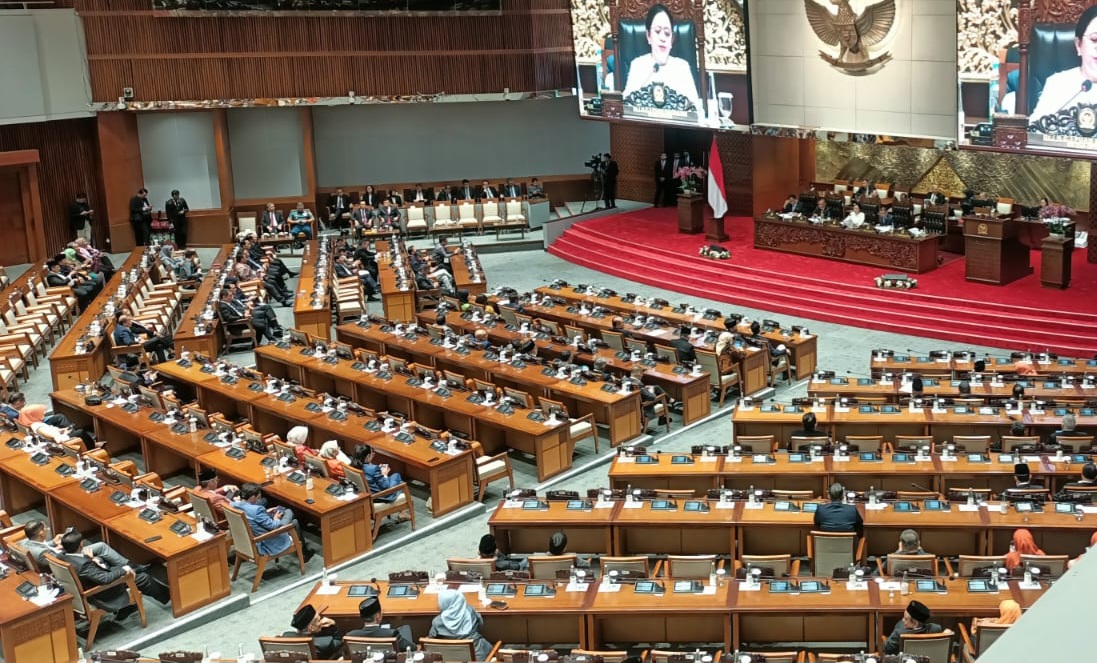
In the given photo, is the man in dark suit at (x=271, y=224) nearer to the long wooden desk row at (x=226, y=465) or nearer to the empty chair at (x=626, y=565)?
the long wooden desk row at (x=226, y=465)

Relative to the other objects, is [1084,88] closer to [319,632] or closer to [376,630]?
[376,630]

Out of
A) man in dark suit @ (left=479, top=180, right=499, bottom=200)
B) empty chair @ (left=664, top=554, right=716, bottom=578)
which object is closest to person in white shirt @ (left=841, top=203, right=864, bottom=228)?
man in dark suit @ (left=479, top=180, right=499, bottom=200)

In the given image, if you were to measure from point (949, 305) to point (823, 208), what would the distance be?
13.8 feet

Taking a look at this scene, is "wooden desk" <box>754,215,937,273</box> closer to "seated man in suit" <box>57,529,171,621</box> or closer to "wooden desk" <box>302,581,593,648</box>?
→ "wooden desk" <box>302,581,593,648</box>

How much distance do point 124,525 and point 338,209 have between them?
17768 millimetres

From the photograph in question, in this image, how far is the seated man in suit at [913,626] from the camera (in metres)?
7.71

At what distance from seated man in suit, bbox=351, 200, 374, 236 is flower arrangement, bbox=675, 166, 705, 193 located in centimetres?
710

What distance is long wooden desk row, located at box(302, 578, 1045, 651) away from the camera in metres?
8.41

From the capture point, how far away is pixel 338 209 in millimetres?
27797

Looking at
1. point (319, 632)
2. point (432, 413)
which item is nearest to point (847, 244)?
point (432, 413)

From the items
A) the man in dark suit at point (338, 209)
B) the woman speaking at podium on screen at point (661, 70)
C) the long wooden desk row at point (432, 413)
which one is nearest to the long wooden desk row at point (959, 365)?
the long wooden desk row at point (432, 413)

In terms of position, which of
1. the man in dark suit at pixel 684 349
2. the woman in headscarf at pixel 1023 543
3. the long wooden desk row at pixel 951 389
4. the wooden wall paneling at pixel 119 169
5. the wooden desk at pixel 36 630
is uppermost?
the wooden wall paneling at pixel 119 169

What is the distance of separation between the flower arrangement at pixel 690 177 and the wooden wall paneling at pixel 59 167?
1341cm

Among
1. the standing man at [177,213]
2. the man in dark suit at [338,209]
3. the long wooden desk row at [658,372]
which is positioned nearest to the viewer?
the long wooden desk row at [658,372]
